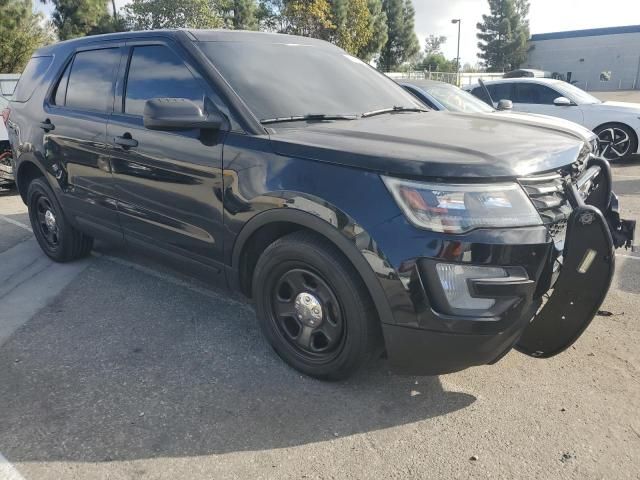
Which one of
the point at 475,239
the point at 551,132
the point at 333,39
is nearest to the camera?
the point at 475,239

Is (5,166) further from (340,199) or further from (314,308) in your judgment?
(340,199)

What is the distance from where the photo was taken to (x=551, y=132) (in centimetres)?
291

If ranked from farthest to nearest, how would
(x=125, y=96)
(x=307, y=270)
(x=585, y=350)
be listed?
(x=125, y=96) → (x=585, y=350) → (x=307, y=270)

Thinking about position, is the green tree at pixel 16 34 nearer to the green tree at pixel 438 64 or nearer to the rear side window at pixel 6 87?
the rear side window at pixel 6 87

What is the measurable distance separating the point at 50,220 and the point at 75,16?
108ft

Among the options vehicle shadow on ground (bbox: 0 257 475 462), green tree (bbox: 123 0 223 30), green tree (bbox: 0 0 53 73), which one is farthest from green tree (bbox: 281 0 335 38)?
vehicle shadow on ground (bbox: 0 257 475 462)

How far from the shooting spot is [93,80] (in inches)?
156

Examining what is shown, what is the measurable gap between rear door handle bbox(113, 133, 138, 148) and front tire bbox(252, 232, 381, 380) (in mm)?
1278

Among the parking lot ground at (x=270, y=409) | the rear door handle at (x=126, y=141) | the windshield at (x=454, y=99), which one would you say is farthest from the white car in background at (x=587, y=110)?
the rear door handle at (x=126, y=141)

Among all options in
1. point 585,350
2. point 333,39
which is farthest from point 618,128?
point 333,39

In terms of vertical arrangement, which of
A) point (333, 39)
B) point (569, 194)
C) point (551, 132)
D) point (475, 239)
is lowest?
point (475, 239)

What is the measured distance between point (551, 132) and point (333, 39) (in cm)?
3667

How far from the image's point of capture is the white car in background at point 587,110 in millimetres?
9625

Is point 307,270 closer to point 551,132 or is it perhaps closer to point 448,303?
point 448,303
